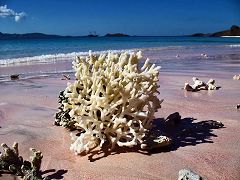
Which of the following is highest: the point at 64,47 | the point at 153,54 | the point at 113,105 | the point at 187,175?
the point at 113,105

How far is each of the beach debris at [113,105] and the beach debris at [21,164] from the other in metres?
0.40

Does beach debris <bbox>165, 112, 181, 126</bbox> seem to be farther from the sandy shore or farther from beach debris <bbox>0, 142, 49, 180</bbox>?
beach debris <bbox>0, 142, 49, 180</bbox>

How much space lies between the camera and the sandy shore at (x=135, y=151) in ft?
8.29

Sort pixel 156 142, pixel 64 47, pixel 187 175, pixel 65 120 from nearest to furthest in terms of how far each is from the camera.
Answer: pixel 187 175
pixel 156 142
pixel 65 120
pixel 64 47

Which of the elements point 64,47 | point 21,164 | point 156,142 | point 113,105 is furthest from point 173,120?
point 64,47

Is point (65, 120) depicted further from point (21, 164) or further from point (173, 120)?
point (173, 120)

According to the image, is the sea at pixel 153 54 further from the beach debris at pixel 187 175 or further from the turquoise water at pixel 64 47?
the beach debris at pixel 187 175

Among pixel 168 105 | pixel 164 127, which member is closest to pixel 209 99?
pixel 168 105

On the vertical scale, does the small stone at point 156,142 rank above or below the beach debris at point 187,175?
above

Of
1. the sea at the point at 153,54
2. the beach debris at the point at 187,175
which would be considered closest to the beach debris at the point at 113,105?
the beach debris at the point at 187,175

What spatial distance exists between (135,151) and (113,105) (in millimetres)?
389

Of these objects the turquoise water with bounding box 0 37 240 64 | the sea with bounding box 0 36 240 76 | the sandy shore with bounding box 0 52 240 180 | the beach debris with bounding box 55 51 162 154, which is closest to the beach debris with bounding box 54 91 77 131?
the sandy shore with bounding box 0 52 240 180

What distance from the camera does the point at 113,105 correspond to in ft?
9.29

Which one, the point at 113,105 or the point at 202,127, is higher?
the point at 113,105
